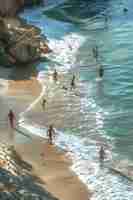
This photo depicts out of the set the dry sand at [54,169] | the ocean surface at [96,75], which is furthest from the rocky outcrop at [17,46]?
the dry sand at [54,169]

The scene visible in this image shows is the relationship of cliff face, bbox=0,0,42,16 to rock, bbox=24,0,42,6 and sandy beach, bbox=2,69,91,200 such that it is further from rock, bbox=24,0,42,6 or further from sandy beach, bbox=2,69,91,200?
sandy beach, bbox=2,69,91,200

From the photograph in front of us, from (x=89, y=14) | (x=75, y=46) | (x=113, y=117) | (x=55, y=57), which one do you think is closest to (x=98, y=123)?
(x=113, y=117)

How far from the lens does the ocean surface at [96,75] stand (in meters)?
29.4

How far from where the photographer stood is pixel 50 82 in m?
43.2

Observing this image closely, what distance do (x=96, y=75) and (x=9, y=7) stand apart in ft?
81.2

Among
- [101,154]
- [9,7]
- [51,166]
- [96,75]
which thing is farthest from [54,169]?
[9,7]

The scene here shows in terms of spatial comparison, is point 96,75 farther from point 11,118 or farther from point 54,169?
point 54,169

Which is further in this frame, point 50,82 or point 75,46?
point 75,46

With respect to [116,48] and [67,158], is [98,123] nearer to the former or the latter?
[67,158]

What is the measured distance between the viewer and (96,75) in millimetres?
44969

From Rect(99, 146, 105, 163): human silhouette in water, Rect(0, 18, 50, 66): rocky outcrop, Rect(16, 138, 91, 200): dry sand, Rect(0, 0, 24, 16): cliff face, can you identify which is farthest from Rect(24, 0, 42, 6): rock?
Rect(99, 146, 105, 163): human silhouette in water

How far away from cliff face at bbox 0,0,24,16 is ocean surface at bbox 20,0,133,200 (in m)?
1.57

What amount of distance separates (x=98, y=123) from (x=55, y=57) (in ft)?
54.9

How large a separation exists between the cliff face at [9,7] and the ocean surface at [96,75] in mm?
1574
